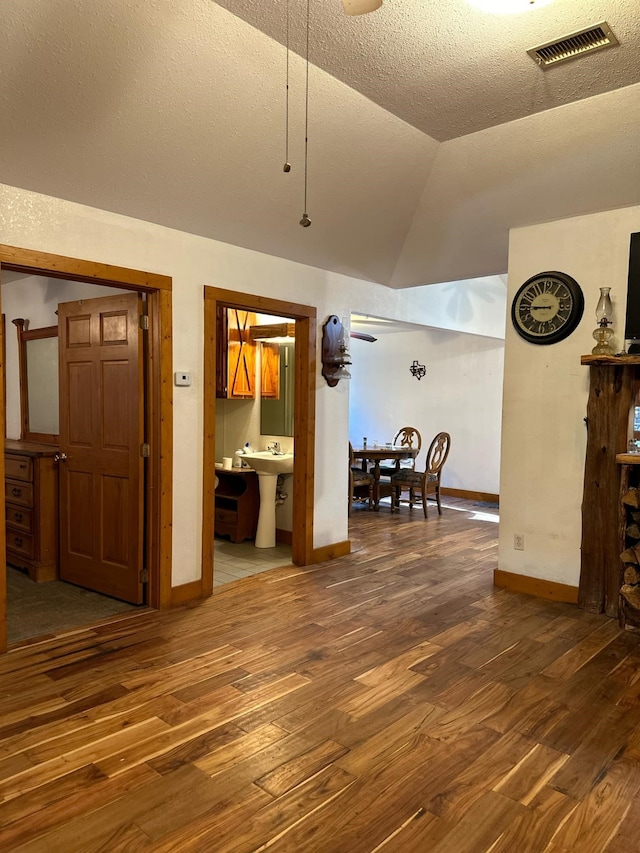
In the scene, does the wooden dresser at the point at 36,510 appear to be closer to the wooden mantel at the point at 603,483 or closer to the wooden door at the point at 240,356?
the wooden door at the point at 240,356

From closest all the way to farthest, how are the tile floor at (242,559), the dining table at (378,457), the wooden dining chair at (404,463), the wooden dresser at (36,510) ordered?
the wooden dresser at (36,510)
the tile floor at (242,559)
the dining table at (378,457)
the wooden dining chair at (404,463)

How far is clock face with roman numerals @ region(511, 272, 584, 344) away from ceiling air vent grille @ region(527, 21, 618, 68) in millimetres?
1583

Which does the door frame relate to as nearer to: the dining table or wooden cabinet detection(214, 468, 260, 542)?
wooden cabinet detection(214, 468, 260, 542)

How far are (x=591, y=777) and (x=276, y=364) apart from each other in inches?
178

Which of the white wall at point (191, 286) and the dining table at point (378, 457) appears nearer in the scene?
the white wall at point (191, 286)

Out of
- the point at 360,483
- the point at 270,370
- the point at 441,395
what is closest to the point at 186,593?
the point at 270,370

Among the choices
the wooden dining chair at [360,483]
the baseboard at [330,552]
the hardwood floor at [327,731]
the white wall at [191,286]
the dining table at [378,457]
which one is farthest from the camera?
the dining table at [378,457]

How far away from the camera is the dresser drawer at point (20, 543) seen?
4.42 metres

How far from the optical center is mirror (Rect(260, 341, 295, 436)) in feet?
19.3

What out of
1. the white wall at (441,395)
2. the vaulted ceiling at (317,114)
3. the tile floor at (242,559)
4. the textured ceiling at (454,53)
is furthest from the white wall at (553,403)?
the white wall at (441,395)

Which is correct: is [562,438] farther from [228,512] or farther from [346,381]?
[228,512]

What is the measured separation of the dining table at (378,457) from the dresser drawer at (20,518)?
153 inches

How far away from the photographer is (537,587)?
416 cm

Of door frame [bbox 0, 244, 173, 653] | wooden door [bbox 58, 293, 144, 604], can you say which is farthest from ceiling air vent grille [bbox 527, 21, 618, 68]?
wooden door [bbox 58, 293, 144, 604]
